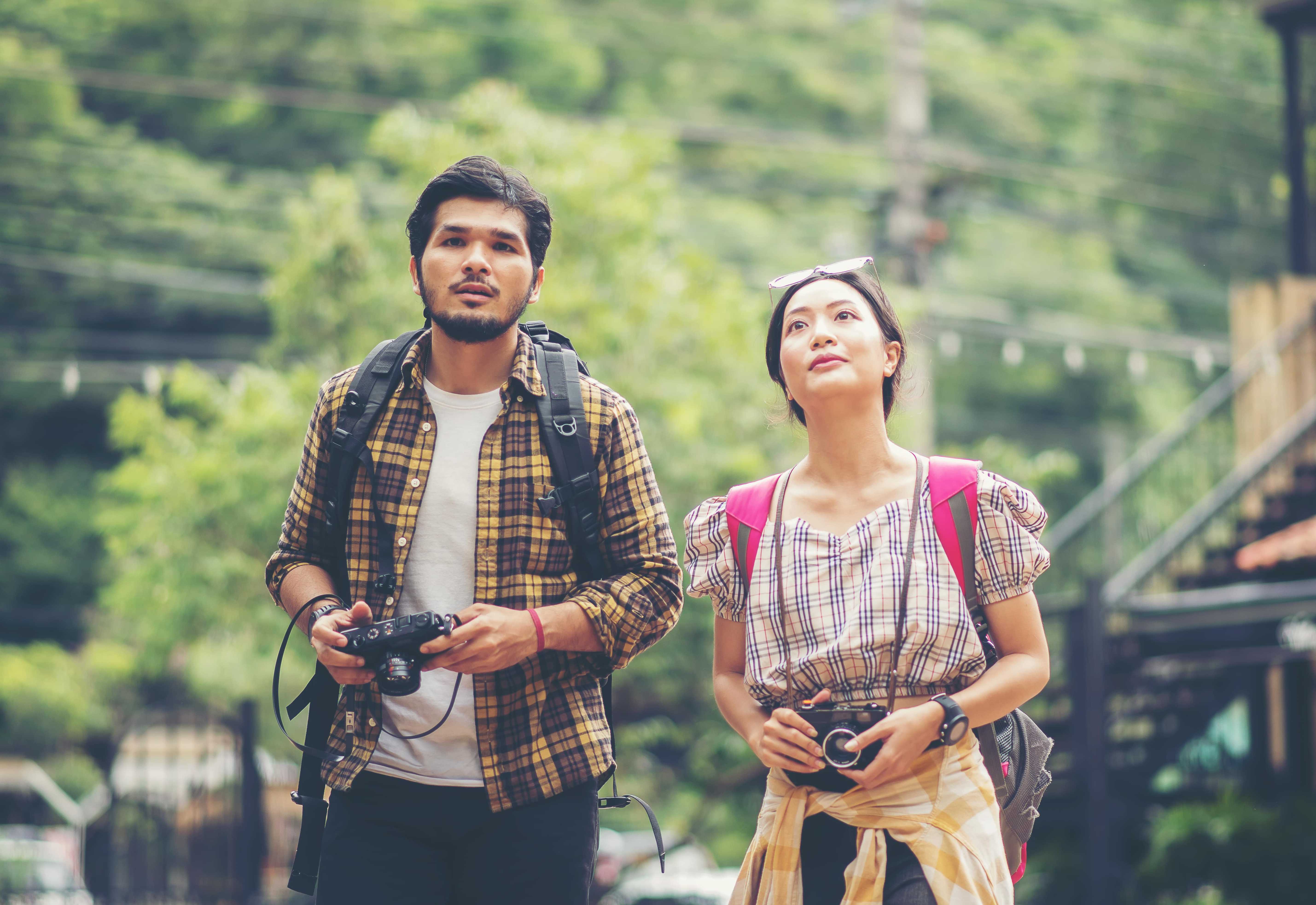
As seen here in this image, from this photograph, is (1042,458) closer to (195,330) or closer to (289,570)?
(289,570)

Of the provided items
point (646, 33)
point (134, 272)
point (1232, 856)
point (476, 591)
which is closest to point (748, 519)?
point (476, 591)

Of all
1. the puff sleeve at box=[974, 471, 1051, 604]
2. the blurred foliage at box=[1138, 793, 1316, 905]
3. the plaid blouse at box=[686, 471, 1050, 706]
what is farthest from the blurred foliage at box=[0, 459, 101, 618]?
the puff sleeve at box=[974, 471, 1051, 604]

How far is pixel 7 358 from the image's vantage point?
74.0ft

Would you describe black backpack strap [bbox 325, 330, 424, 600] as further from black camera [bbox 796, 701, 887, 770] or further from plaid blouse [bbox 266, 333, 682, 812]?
black camera [bbox 796, 701, 887, 770]

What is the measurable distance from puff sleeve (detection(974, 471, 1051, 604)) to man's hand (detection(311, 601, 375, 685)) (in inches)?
46.5

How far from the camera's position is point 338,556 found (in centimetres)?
303

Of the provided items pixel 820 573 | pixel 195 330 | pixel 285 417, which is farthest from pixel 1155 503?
pixel 195 330

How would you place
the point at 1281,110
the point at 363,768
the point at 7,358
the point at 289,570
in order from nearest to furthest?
1. the point at 363,768
2. the point at 289,570
3. the point at 7,358
4. the point at 1281,110

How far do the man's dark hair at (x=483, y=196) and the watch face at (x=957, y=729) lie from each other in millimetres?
1251

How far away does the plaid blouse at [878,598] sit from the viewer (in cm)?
274

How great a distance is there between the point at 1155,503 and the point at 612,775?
1226 cm

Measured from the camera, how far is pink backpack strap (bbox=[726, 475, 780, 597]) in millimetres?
2957

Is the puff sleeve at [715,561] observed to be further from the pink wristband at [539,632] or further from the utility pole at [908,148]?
the utility pole at [908,148]

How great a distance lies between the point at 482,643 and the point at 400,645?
0.15 meters
